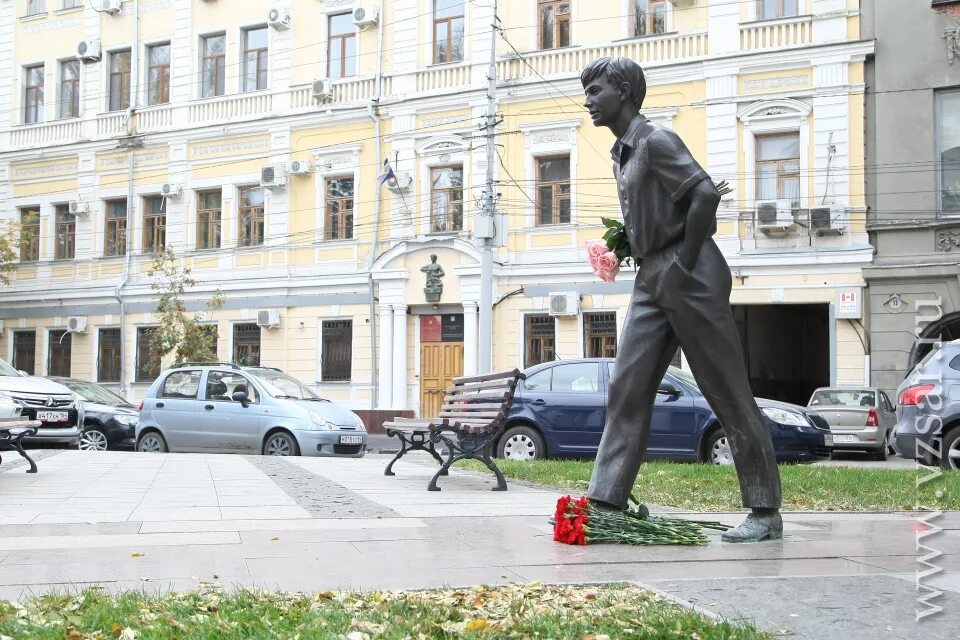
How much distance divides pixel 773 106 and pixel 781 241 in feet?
9.92

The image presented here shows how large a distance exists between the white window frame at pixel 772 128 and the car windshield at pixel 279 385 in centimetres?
1244

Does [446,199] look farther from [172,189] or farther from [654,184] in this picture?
[654,184]

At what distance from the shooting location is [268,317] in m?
30.8

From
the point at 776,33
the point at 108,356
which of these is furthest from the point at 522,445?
the point at 108,356

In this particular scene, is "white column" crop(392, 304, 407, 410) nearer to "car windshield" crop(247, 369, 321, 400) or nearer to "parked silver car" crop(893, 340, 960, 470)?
"car windshield" crop(247, 369, 321, 400)

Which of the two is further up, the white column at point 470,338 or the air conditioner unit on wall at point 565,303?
the air conditioner unit on wall at point 565,303

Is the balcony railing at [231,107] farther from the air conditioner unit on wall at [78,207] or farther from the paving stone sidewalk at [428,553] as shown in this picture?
the paving stone sidewalk at [428,553]

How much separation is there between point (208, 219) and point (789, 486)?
25721 mm

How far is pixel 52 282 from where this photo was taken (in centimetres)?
3531

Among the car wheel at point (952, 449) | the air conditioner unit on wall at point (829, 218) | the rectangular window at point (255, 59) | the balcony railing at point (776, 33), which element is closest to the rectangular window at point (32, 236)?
the rectangular window at point (255, 59)

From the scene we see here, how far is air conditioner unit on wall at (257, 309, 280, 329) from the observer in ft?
101

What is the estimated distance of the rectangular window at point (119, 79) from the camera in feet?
113

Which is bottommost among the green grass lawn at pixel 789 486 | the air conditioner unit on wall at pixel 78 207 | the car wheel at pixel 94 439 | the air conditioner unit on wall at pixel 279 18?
the car wheel at pixel 94 439

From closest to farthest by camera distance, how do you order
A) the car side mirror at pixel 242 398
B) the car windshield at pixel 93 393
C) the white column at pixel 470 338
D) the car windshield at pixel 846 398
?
the car side mirror at pixel 242 398
the car windshield at pixel 93 393
the car windshield at pixel 846 398
the white column at pixel 470 338
